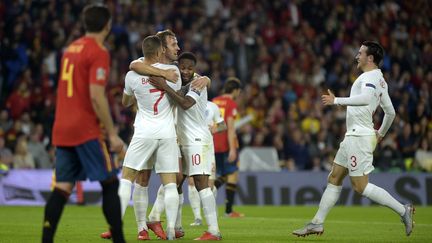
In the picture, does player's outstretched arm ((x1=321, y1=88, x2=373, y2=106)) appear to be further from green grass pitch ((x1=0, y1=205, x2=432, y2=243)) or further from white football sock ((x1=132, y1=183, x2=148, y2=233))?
white football sock ((x1=132, y1=183, x2=148, y2=233))

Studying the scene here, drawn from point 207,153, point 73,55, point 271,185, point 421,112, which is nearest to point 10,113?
point 271,185

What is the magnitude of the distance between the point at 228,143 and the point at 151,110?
6.61m

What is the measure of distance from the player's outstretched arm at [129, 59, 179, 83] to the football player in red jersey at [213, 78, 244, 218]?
19.7ft

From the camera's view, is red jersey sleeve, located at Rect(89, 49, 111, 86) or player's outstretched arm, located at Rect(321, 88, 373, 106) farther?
player's outstretched arm, located at Rect(321, 88, 373, 106)

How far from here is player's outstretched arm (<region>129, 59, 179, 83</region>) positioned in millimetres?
10461

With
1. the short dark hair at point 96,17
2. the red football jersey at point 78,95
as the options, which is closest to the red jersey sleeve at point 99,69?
the red football jersey at point 78,95

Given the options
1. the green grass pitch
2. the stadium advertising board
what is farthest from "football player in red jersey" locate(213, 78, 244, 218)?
the stadium advertising board

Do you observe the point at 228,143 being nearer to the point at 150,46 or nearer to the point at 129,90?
the point at 129,90

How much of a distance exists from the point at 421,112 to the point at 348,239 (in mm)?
14553

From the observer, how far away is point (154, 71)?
1046 centimetres

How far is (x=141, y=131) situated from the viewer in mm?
10570

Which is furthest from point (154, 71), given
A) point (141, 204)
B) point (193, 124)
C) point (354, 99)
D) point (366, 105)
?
point (366, 105)

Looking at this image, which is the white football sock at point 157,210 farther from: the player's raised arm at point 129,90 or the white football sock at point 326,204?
the white football sock at point 326,204

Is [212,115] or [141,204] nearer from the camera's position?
[141,204]
